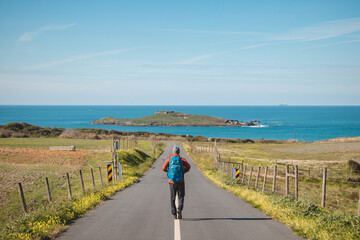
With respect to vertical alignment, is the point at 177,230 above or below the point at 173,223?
above

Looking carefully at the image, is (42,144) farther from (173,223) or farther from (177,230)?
(177,230)

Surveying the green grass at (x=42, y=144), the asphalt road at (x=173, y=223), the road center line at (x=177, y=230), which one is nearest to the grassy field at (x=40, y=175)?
the asphalt road at (x=173, y=223)

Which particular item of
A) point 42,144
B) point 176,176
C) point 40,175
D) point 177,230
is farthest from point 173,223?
point 42,144

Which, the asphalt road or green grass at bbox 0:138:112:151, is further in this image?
green grass at bbox 0:138:112:151

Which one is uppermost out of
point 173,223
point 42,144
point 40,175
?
point 173,223

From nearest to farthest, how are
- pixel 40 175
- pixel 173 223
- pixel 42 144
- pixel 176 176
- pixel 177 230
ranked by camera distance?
pixel 177 230
pixel 173 223
pixel 176 176
pixel 40 175
pixel 42 144

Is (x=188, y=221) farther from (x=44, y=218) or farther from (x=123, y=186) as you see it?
(x=123, y=186)

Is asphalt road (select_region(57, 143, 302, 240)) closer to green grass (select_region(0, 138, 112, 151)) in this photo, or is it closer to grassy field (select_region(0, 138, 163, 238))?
grassy field (select_region(0, 138, 163, 238))

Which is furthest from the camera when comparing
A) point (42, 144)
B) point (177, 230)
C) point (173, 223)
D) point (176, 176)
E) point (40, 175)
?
point (42, 144)

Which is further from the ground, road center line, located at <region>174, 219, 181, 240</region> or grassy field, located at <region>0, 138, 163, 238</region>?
road center line, located at <region>174, 219, 181, 240</region>

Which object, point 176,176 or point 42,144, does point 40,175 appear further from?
point 42,144

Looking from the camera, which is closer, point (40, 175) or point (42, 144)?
point (40, 175)

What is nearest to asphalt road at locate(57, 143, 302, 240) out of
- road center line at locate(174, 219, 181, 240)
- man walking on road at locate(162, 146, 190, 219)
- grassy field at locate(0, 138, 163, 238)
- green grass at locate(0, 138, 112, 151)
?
road center line at locate(174, 219, 181, 240)

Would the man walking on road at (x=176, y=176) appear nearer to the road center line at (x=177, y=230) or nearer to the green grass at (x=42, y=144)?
the road center line at (x=177, y=230)
